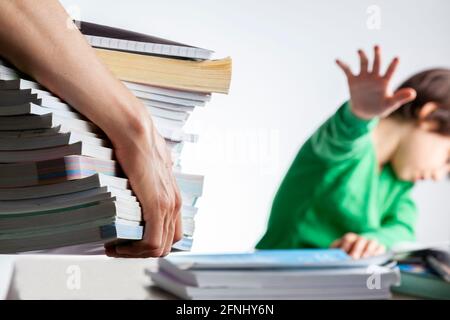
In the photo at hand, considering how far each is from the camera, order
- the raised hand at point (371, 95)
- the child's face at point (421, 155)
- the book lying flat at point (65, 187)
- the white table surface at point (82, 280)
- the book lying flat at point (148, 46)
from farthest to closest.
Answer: the child's face at point (421, 155) → the raised hand at point (371, 95) → the white table surface at point (82, 280) → the book lying flat at point (148, 46) → the book lying flat at point (65, 187)

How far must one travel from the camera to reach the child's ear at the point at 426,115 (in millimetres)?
2424

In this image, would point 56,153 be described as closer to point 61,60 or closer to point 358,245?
point 61,60

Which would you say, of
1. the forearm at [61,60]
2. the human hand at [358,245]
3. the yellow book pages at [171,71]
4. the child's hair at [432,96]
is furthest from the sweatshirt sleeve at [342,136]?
the forearm at [61,60]

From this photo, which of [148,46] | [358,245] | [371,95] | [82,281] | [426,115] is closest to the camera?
[148,46]

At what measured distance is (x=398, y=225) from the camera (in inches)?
88.0

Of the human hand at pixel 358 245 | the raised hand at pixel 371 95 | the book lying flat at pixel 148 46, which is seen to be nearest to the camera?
the book lying flat at pixel 148 46

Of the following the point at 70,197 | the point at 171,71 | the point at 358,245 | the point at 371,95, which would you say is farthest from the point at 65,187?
the point at 371,95

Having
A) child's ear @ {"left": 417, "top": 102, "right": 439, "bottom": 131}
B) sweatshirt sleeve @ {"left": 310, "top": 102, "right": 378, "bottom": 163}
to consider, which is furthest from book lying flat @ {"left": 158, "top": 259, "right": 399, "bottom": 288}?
child's ear @ {"left": 417, "top": 102, "right": 439, "bottom": 131}

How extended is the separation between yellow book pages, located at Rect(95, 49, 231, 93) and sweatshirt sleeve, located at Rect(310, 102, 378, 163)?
5.27ft

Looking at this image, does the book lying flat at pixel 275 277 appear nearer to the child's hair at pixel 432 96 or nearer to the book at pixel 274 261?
the book at pixel 274 261

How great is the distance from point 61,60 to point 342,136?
180 centimetres

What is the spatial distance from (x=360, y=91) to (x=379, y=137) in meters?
0.34

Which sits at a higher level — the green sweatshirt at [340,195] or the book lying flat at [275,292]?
the book lying flat at [275,292]
